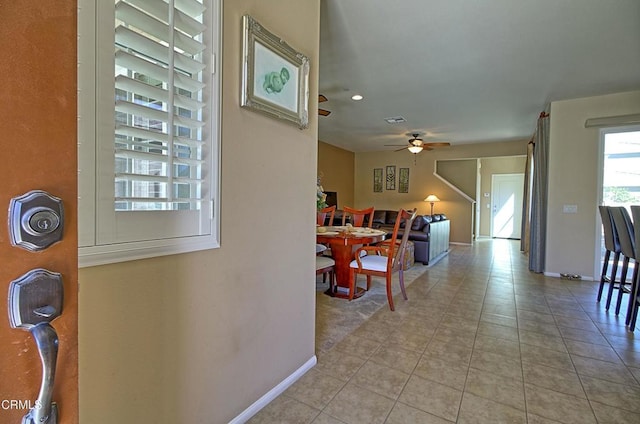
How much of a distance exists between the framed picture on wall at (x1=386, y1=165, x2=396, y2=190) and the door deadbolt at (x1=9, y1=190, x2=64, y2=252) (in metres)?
8.91

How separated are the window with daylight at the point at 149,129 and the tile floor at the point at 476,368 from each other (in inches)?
43.5

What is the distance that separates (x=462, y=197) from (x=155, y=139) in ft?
27.0

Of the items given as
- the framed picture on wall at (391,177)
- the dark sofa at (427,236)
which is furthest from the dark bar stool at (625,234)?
the framed picture on wall at (391,177)

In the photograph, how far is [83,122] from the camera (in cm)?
91

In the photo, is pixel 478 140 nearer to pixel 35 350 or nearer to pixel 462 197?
pixel 462 197

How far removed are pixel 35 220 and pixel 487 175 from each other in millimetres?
11031

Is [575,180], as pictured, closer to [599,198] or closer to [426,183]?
[599,198]

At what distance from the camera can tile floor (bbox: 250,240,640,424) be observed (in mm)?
1616

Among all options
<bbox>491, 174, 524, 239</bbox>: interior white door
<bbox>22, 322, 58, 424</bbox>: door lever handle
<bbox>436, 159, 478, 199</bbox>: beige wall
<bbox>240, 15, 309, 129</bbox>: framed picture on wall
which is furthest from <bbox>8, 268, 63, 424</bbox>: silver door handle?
<bbox>491, 174, 524, 239</bbox>: interior white door

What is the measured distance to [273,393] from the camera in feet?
5.53

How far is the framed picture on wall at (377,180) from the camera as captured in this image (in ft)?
30.1

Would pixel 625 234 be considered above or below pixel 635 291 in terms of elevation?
above

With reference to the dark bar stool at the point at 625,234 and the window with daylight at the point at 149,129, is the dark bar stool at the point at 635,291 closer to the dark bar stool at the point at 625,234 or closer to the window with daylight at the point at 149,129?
the dark bar stool at the point at 625,234

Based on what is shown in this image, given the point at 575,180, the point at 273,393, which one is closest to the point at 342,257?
the point at 273,393
